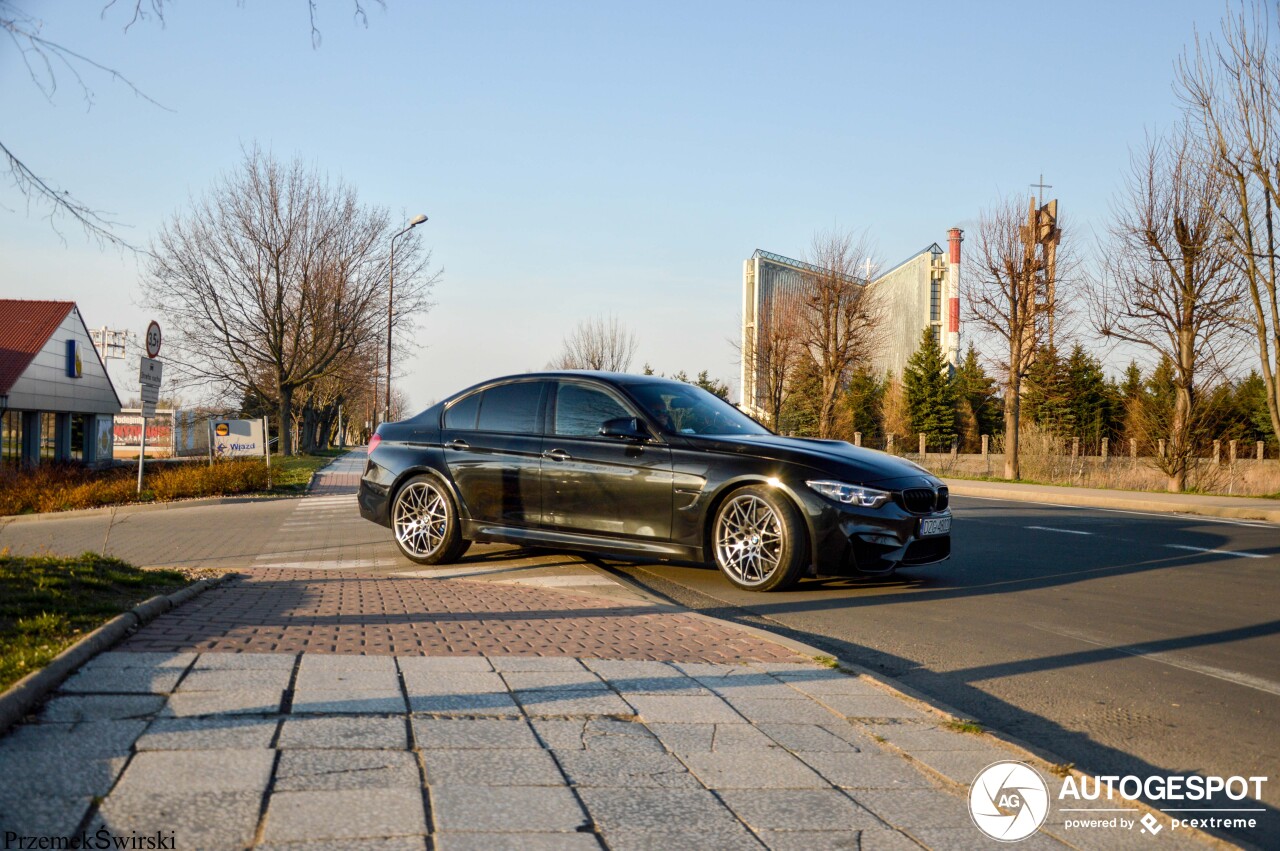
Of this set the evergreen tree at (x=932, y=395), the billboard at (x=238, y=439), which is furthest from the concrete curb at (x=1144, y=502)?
the evergreen tree at (x=932, y=395)

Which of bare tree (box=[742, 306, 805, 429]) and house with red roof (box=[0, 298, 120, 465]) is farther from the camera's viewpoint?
bare tree (box=[742, 306, 805, 429])

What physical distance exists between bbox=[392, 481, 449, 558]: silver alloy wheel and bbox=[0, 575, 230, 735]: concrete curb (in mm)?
3096

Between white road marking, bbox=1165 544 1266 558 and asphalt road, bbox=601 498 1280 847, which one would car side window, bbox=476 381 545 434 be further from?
white road marking, bbox=1165 544 1266 558

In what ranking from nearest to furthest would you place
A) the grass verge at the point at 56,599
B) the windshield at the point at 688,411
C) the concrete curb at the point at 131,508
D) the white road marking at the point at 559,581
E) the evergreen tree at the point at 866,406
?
the grass verge at the point at 56,599 → the white road marking at the point at 559,581 → the windshield at the point at 688,411 → the concrete curb at the point at 131,508 → the evergreen tree at the point at 866,406

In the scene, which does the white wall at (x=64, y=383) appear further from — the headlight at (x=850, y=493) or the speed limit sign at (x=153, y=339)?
the headlight at (x=850, y=493)

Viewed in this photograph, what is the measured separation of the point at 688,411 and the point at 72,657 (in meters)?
5.47

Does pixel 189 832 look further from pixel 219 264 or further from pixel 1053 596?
pixel 219 264

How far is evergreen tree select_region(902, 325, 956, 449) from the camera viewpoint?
65.1 meters

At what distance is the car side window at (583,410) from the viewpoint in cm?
880

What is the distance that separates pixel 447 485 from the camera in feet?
30.7

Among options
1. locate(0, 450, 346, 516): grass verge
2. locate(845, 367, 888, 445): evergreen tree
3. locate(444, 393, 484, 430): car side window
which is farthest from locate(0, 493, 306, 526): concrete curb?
locate(845, 367, 888, 445): evergreen tree

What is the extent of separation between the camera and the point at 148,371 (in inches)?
727

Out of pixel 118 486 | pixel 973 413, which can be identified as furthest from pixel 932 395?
pixel 118 486

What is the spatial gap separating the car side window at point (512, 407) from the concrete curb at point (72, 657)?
3391 millimetres
